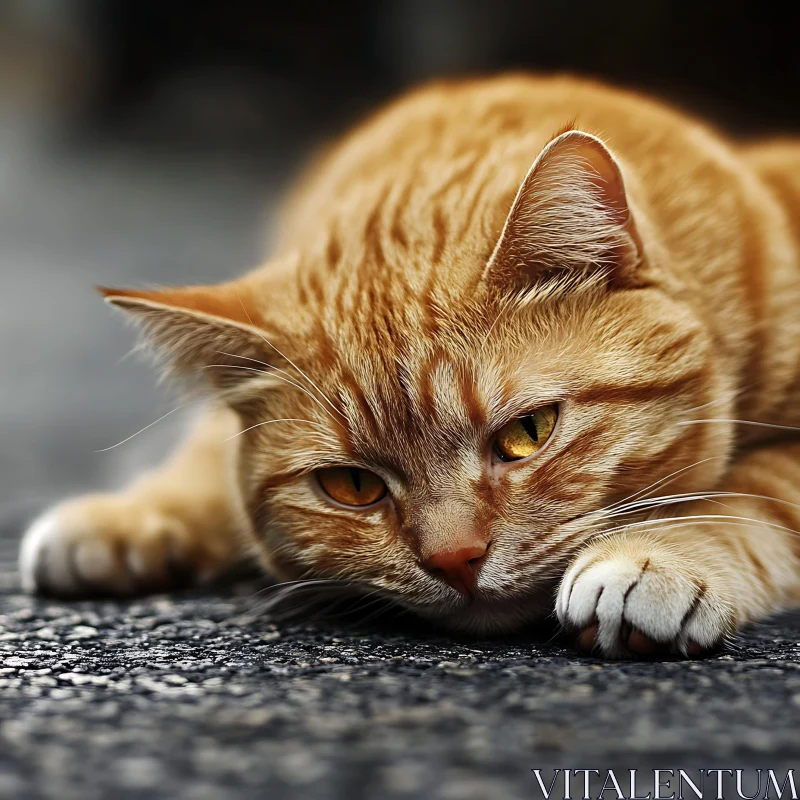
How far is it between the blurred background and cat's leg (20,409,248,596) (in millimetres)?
1293

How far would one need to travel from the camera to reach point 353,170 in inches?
80.4

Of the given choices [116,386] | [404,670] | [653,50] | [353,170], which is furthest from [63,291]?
[404,670]

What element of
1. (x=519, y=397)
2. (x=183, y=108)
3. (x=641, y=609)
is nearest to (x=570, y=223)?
(x=519, y=397)

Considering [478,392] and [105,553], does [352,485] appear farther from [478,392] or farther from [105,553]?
[105,553]

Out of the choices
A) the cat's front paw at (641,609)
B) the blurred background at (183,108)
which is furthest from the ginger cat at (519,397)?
the blurred background at (183,108)

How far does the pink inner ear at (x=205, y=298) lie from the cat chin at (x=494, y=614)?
1.75 ft

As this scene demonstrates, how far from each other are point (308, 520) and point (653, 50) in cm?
331

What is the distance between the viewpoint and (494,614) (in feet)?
4.24

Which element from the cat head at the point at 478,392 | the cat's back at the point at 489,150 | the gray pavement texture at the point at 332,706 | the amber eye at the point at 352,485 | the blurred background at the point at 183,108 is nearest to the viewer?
the gray pavement texture at the point at 332,706

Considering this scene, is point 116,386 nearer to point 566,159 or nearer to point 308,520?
point 308,520

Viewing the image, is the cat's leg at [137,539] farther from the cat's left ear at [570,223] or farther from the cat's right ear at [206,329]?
the cat's left ear at [570,223]

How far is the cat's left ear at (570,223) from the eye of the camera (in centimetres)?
128

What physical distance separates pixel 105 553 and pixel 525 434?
0.81 meters

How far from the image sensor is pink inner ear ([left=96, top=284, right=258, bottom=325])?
140cm
